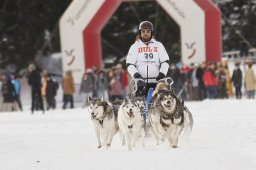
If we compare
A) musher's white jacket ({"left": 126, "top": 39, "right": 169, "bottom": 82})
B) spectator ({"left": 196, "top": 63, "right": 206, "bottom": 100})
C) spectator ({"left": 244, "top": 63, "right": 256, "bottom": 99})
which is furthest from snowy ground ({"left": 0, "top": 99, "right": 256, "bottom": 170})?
spectator ({"left": 196, "top": 63, "right": 206, "bottom": 100})

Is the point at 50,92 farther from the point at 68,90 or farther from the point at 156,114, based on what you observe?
the point at 156,114

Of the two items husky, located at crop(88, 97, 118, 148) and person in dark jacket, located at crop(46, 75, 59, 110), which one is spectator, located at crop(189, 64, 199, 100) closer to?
person in dark jacket, located at crop(46, 75, 59, 110)

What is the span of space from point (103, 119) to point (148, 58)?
1.03 metres

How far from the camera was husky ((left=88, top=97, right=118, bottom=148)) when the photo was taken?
7562 mm

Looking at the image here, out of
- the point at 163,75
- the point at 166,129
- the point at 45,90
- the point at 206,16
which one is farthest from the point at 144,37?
the point at 206,16

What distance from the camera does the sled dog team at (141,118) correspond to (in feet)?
23.4

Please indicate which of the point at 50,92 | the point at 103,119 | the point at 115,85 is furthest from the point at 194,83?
the point at 103,119

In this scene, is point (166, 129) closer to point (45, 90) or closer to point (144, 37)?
point (144, 37)

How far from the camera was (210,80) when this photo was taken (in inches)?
645

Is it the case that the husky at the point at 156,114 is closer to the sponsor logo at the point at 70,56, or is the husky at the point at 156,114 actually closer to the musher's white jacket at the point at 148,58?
the musher's white jacket at the point at 148,58

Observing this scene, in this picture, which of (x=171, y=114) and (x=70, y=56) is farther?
(x=70, y=56)

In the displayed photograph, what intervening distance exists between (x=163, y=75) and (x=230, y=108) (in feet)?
16.8

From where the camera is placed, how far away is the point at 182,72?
17.6 meters

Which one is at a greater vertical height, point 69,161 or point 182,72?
point 182,72
